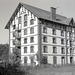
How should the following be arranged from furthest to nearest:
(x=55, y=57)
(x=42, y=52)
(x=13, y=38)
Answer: (x=13, y=38), (x=55, y=57), (x=42, y=52)

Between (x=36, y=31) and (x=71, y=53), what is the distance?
14484 mm

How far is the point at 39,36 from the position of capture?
147ft

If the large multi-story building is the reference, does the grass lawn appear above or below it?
below

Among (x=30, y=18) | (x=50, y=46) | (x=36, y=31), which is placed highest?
(x=30, y=18)

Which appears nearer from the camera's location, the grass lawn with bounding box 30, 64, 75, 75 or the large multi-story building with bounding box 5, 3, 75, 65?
the grass lawn with bounding box 30, 64, 75, 75

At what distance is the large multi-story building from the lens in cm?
4569

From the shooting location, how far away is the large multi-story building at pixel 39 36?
150ft

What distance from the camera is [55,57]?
48.9 m

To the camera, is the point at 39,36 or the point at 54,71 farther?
the point at 39,36

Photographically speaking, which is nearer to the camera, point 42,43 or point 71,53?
point 42,43

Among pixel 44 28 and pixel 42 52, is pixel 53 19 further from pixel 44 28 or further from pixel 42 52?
pixel 42 52

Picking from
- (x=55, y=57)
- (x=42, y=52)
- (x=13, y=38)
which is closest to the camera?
(x=42, y=52)

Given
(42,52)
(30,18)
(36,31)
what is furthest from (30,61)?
(30,18)

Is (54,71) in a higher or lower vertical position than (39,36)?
lower
